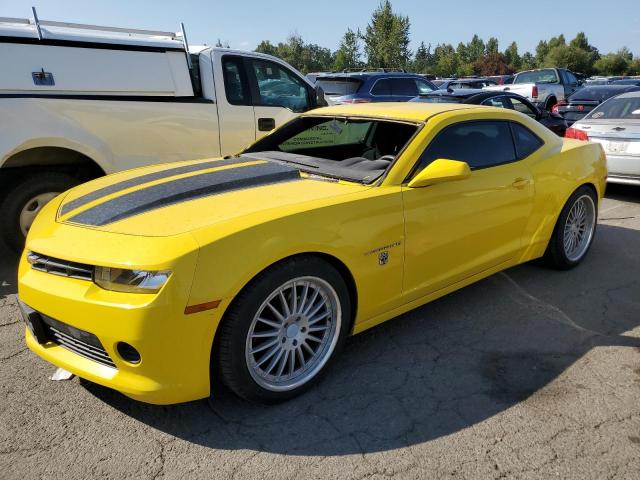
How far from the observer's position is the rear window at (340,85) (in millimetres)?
10953

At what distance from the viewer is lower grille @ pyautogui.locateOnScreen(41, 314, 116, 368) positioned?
235 centimetres

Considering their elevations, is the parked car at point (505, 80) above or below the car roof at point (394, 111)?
below

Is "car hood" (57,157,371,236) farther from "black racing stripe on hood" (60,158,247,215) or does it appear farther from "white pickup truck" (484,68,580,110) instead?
"white pickup truck" (484,68,580,110)

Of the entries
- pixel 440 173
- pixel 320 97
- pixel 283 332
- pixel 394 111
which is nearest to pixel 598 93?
pixel 320 97

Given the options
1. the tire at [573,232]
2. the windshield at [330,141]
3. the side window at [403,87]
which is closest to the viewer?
the windshield at [330,141]

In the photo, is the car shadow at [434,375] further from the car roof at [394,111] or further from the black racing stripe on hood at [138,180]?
the car roof at [394,111]

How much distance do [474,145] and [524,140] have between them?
0.68 meters

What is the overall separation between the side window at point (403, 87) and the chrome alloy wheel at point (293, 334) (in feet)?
31.2

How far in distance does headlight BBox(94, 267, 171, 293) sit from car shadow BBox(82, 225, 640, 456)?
2.45 ft

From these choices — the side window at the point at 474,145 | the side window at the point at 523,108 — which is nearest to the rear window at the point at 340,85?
the side window at the point at 523,108

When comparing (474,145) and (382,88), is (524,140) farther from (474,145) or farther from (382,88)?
(382,88)

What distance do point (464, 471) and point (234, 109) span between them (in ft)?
15.1

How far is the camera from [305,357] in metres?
2.82

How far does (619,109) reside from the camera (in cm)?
732
